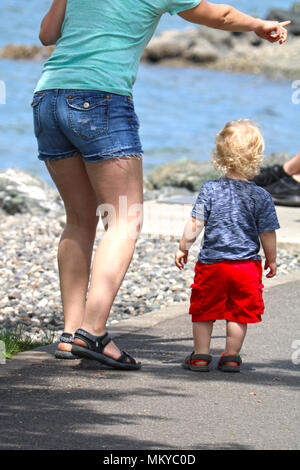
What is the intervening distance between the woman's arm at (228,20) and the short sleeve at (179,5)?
0.11 ft

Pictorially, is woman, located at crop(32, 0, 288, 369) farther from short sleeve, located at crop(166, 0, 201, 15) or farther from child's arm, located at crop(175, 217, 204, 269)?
child's arm, located at crop(175, 217, 204, 269)

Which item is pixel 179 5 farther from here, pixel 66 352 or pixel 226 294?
pixel 66 352

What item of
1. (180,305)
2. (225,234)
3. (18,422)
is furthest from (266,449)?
(180,305)

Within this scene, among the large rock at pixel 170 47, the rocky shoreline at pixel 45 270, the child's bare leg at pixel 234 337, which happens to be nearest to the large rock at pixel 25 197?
the rocky shoreline at pixel 45 270

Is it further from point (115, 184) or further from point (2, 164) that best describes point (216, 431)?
point (2, 164)

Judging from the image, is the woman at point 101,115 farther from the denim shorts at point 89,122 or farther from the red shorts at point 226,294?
the red shorts at point 226,294

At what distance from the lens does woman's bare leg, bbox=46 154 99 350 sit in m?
4.47

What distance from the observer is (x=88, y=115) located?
4211 millimetres

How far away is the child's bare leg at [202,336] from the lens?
4.64 meters

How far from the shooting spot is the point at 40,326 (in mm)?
6207

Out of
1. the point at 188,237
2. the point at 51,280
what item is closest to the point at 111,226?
the point at 188,237

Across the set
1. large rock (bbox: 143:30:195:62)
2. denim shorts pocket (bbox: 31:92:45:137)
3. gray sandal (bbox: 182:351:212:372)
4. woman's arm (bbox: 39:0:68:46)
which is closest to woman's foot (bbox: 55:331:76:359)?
gray sandal (bbox: 182:351:212:372)

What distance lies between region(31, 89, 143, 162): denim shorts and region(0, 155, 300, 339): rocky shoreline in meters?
1.67
